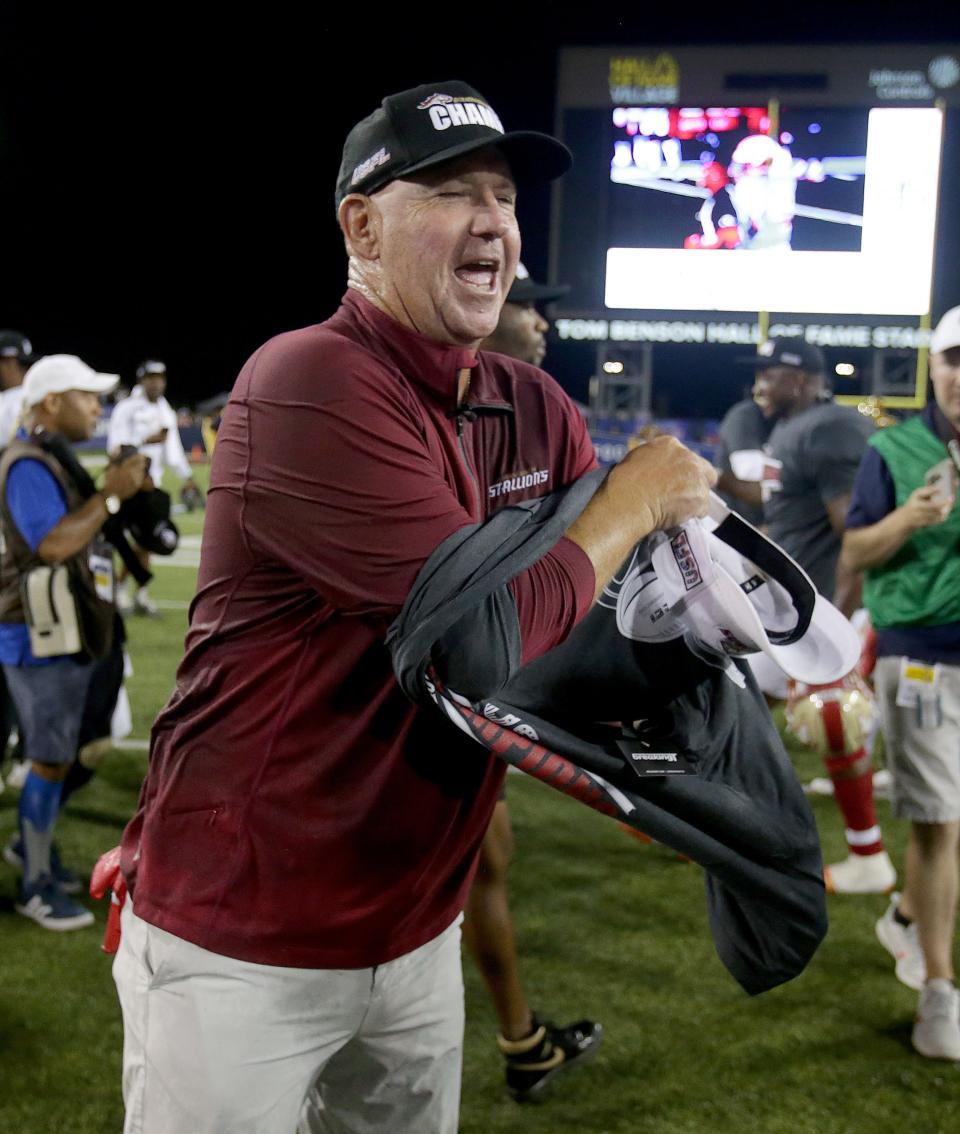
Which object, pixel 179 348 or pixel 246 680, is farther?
pixel 179 348

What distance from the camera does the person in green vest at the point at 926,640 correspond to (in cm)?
344

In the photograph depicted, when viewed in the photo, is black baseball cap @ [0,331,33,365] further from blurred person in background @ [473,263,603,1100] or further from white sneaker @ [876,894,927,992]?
white sneaker @ [876,894,927,992]

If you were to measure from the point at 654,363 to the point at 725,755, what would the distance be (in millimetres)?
36256

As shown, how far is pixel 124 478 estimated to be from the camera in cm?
439

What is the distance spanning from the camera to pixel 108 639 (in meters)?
4.47

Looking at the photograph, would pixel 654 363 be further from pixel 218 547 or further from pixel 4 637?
pixel 218 547

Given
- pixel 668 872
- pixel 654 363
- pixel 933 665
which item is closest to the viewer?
pixel 933 665

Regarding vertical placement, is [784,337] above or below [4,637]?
above

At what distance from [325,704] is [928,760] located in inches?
97.8

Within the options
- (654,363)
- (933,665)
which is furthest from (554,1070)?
(654,363)

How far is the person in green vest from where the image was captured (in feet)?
11.3

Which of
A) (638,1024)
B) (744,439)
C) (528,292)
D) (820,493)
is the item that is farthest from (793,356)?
(638,1024)

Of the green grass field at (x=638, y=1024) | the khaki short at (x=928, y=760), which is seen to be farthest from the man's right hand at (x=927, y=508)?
the green grass field at (x=638, y=1024)

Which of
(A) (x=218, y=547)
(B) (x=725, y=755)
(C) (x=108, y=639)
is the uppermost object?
(A) (x=218, y=547)
